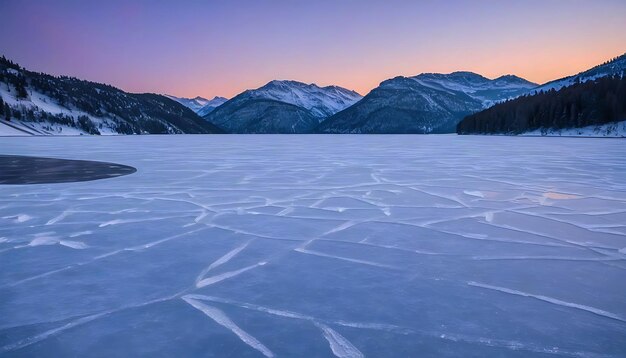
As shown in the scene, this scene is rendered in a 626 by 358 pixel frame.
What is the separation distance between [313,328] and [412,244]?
7.09 ft

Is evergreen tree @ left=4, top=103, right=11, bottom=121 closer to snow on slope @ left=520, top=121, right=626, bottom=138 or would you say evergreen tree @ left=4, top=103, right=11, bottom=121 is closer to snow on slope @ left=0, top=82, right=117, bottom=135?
snow on slope @ left=0, top=82, right=117, bottom=135

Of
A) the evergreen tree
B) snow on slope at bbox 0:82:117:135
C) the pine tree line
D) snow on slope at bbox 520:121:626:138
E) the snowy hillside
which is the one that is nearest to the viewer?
snow on slope at bbox 520:121:626:138

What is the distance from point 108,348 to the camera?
2.22 m

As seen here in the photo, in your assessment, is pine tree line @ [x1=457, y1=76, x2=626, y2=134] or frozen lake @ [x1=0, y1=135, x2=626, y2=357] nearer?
frozen lake @ [x1=0, y1=135, x2=626, y2=357]

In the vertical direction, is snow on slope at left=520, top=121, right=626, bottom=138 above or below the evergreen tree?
below

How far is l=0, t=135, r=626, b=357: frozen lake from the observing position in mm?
2309

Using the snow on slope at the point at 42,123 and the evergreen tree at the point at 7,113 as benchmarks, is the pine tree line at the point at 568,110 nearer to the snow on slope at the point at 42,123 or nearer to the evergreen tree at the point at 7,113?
the snow on slope at the point at 42,123

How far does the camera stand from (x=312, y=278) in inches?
131

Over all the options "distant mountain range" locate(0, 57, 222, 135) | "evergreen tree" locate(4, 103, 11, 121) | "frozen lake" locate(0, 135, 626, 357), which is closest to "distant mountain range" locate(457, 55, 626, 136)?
"frozen lake" locate(0, 135, 626, 357)

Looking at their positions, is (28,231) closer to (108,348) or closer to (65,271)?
(65,271)

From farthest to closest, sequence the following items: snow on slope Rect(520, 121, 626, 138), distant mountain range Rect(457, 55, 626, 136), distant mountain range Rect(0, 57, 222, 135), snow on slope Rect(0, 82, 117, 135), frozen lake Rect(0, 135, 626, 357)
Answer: distant mountain range Rect(0, 57, 222, 135), snow on slope Rect(0, 82, 117, 135), distant mountain range Rect(457, 55, 626, 136), snow on slope Rect(520, 121, 626, 138), frozen lake Rect(0, 135, 626, 357)

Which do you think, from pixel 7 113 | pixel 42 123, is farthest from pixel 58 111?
pixel 7 113

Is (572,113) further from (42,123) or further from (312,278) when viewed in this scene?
(42,123)

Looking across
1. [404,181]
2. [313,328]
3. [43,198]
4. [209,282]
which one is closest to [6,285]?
[209,282]
